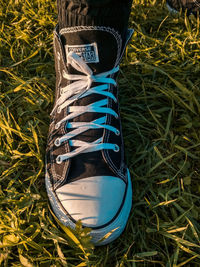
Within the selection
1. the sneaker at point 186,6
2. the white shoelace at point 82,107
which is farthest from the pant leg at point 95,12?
the sneaker at point 186,6

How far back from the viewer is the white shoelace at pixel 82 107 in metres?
1.27

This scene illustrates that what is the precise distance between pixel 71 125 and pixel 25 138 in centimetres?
29

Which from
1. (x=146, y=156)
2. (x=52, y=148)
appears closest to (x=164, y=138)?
(x=146, y=156)

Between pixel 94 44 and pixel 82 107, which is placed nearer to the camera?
pixel 94 44

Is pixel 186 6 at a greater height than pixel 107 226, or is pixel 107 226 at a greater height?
pixel 186 6

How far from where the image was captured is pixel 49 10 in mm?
2047

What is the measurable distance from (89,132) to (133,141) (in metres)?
0.34

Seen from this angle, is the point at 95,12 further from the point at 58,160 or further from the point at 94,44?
the point at 58,160

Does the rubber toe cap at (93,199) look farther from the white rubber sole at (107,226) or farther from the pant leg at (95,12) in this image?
the pant leg at (95,12)

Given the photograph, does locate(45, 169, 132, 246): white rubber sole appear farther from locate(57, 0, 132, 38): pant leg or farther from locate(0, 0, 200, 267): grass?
locate(57, 0, 132, 38): pant leg

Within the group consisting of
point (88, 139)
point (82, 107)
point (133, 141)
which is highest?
point (82, 107)

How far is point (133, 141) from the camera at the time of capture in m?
1.52

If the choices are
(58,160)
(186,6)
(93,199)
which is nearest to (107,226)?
(93,199)

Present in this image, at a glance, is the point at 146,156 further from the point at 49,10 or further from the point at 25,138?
the point at 49,10
